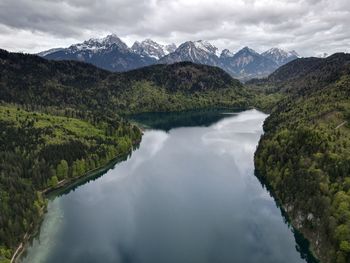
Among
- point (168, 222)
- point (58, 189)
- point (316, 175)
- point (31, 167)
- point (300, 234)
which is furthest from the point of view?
point (31, 167)

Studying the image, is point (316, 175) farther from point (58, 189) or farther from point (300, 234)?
point (58, 189)

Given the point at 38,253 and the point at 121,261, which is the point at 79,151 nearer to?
the point at 38,253

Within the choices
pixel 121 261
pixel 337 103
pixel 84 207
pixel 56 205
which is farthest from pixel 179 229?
pixel 337 103

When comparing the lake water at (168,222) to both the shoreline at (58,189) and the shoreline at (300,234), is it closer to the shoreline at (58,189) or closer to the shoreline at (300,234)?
the shoreline at (300,234)

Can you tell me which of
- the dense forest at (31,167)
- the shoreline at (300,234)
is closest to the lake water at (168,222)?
the shoreline at (300,234)

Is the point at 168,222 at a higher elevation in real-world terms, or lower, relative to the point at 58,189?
lower

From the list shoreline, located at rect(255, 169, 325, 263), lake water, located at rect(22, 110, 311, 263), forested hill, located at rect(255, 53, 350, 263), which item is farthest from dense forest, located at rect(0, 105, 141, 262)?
forested hill, located at rect(255, 53, 350, 263)

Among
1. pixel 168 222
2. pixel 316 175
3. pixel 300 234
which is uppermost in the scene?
pixel 316 175

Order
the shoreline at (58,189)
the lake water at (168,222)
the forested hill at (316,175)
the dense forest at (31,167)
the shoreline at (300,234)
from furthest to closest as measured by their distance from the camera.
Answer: the dense forest at (31,167)
the shoreline at (58,189)
the lake water at (168,222)
the shoreline at (300,234)
the forested hill at (316,175)

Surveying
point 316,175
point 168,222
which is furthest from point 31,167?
point 316,175
